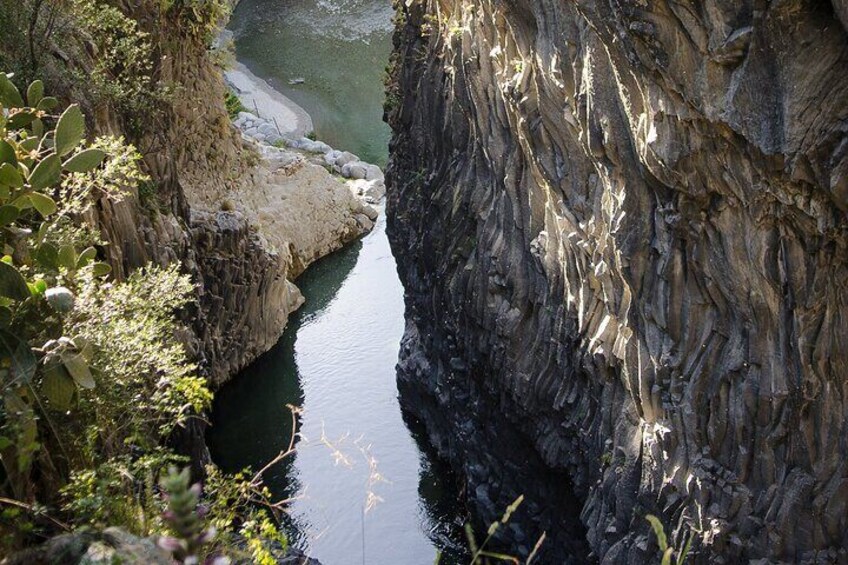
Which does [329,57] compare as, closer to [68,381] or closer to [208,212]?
[208,212]

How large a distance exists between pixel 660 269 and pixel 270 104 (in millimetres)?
32145

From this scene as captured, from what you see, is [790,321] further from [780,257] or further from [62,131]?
[62,131]

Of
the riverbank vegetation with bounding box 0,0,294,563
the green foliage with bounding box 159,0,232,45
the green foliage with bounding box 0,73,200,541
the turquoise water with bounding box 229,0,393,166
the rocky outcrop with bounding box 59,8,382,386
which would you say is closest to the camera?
the riverbank vegetation with bounding box 0,0,294,563

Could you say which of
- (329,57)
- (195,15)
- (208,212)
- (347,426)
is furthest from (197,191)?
(329,57)

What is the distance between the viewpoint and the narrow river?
601 inches

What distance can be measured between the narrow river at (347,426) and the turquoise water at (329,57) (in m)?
1.77

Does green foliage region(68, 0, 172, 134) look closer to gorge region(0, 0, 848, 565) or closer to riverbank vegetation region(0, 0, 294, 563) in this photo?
gorge region(0, 0, 848, 565)

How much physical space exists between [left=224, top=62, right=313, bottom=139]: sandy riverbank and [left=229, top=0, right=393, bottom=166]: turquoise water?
0.63 metres

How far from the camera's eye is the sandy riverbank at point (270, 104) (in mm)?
37125

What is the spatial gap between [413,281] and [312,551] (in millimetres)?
7046

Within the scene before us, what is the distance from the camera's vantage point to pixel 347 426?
19062 millimetres

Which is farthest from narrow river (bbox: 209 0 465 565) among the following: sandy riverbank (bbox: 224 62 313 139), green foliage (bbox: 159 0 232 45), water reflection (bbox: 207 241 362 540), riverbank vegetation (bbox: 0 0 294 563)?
green foliage (bbox: 159 0 232 45)

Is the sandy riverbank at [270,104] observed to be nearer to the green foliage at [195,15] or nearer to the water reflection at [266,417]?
the water reflection at [266,417]

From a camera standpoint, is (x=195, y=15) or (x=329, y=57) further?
(x=329, y=57)
